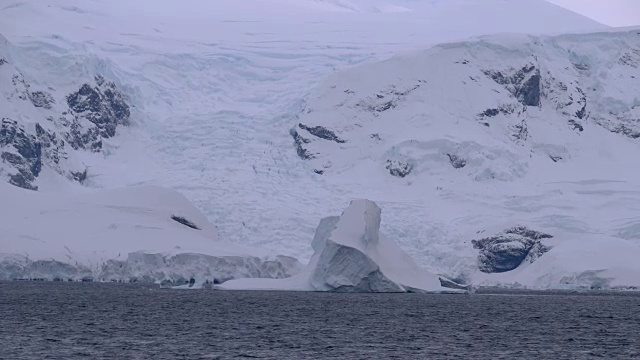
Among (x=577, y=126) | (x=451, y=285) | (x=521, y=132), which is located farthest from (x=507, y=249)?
(x=577, y=126)

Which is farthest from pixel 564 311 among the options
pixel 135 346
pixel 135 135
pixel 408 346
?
pixel 135 135

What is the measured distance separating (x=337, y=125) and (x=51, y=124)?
112 ft

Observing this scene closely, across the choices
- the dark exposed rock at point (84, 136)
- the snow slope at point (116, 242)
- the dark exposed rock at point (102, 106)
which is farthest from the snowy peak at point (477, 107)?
the snow slope at point (116, 242)

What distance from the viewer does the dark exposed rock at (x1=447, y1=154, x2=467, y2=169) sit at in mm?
153988

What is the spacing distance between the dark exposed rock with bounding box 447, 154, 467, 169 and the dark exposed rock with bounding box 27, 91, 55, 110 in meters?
43.5

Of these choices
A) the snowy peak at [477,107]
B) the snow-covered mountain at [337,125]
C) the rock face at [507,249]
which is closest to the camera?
the rock face at [507,249]

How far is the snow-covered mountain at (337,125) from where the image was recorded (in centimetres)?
13550

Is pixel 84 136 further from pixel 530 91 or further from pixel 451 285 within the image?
pixel 451 285

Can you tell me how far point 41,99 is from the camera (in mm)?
→ 152500

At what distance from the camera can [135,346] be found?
53656 mm

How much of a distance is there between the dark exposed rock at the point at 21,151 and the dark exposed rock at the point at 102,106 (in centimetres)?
1311

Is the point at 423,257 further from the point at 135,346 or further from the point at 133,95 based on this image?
the point at 135,346

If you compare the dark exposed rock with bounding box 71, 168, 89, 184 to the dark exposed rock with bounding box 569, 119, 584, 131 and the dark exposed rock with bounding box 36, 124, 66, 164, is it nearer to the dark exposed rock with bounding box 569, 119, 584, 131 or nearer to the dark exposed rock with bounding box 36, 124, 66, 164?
the dark exposed rock with bounding box 36, 124, 66, 164

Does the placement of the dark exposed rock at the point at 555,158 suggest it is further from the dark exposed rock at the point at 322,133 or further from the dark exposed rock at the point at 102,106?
the dark exposed rock at the point at 102,106
